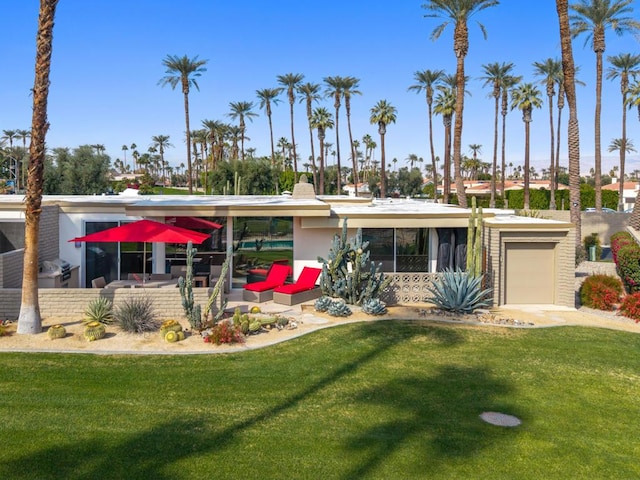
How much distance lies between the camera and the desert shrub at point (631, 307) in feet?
53.1

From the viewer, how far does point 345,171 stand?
15950cm

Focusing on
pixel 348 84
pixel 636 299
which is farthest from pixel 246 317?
pixel 348 84

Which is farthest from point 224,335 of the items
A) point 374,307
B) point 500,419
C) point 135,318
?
point 500,419

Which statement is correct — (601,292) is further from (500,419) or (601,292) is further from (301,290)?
(500,419)

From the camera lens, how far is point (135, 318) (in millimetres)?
13109

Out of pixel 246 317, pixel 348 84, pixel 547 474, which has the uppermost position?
pixel 348 84

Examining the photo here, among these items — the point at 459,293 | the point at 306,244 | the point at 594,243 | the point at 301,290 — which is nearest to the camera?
the point at 459,293

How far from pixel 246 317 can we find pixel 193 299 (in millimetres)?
1424

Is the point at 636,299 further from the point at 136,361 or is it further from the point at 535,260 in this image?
the point at 136,361

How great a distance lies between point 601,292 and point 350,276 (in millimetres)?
8195

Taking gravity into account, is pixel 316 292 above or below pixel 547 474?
above

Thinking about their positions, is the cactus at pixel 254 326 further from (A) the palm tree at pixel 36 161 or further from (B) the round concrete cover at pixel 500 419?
(B) the round concrete cover at pixel 500 419

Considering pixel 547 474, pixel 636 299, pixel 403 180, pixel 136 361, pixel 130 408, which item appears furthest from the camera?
pixel 403 180

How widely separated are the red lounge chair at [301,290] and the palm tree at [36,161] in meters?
6.46
